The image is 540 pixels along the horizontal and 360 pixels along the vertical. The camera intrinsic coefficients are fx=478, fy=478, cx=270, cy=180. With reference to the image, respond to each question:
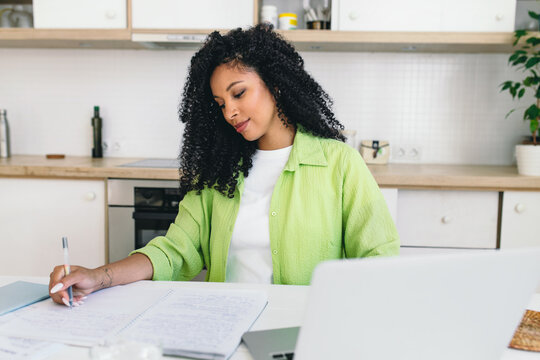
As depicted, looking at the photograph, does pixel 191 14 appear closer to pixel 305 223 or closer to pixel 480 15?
pixel 480 15

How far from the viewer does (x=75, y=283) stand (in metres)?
0.99

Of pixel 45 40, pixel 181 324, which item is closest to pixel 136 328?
pixel 181 324

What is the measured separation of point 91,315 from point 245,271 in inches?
20.2

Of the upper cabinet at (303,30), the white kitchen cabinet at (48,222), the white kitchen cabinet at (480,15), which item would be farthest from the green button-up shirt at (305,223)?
the white kitchen cabinet at (480,15)

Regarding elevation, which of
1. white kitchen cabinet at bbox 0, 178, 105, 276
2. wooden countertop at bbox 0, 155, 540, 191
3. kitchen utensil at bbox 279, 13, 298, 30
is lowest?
white kitchen cabinet at bbox 0, 178, 105, 276

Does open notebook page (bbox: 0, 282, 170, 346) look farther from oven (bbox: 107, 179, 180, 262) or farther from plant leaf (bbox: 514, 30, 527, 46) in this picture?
plant leaf (bbox: 514, 30, 527, 46)

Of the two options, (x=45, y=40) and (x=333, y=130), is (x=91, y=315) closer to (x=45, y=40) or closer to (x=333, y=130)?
(x=333, y=130)

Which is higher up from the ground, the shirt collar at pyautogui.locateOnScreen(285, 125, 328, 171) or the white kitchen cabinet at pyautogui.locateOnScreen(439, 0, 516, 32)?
the white kitchen cabinet at pyautogui.locateOnScreen(439, 0, 516, 32)

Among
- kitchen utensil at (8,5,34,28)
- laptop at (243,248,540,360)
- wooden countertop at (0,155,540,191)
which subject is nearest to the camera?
laptop at (243,248,540,360)

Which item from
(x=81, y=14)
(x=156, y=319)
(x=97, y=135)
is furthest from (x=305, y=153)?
(x=97, y=135)

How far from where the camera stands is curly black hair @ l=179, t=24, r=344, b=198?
1.38 metres

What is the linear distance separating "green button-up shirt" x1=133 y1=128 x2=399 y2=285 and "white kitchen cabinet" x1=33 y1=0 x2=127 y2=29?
4.94 ft

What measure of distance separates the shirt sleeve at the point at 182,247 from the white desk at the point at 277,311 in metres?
0.15

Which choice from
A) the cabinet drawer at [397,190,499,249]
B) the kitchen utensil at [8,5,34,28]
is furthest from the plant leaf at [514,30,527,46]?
the kitchen utensil at [8,5,34,28]
